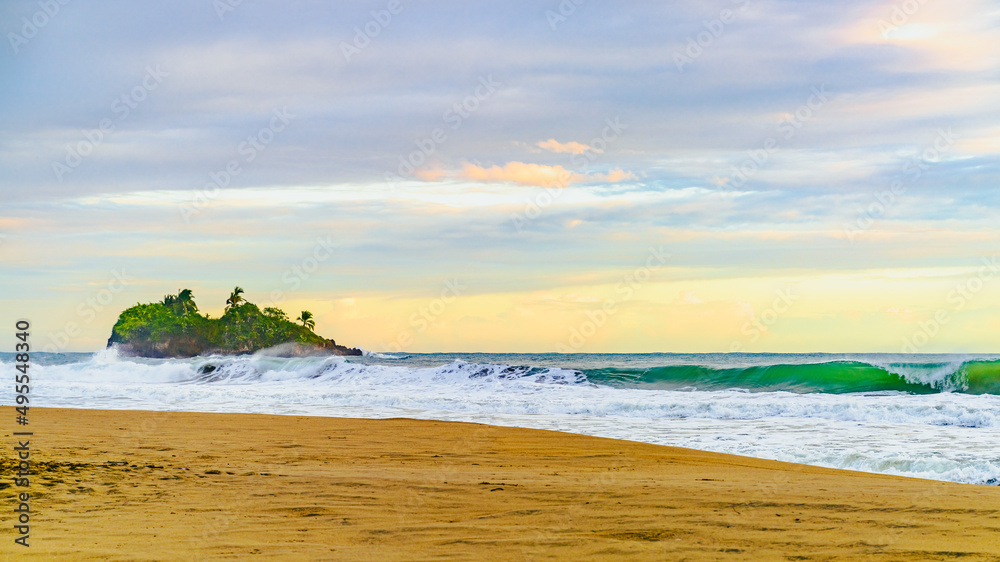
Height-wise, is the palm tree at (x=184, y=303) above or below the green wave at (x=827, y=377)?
above

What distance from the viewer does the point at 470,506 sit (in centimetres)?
620

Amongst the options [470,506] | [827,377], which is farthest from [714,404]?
[470,506]

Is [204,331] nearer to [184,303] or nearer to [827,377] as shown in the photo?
[184,303]

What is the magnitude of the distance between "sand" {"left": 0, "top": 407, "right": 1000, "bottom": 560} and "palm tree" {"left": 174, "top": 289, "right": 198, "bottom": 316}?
80075mm

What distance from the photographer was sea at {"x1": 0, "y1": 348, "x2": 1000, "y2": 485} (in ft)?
35.0

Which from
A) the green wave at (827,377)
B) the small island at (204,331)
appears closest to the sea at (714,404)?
the green wave at (827,377)

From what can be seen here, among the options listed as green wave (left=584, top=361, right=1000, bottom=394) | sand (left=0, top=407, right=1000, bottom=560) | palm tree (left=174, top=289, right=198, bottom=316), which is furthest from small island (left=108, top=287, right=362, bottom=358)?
sand (left=0, top=407, right=1000, bottom=560)

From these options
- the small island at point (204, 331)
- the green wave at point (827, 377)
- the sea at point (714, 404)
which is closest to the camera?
the sea at point (714, 404)

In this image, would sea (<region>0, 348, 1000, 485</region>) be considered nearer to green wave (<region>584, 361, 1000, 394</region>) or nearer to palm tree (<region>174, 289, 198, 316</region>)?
green wave (<region>584, 361, 1000, 394</region>)

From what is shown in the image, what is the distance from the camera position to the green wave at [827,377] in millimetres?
22625

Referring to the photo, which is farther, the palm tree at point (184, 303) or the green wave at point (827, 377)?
the palm tree at point (184, 303)

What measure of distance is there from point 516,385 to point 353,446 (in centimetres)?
1645

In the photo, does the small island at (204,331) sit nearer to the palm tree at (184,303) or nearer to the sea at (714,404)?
the palm tree at (184,303)

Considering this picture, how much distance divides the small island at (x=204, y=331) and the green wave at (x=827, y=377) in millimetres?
59335
